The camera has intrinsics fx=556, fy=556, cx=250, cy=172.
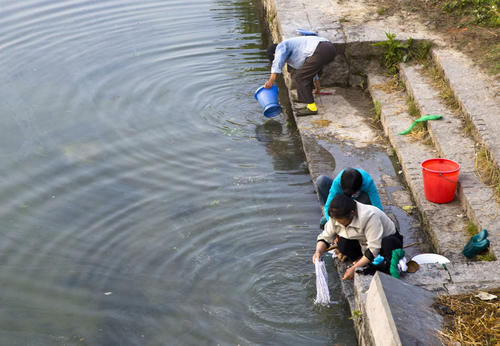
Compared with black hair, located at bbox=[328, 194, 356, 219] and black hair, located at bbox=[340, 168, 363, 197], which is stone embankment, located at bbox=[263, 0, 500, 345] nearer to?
black hair, located at bbox=[328, 194, 356, 219]

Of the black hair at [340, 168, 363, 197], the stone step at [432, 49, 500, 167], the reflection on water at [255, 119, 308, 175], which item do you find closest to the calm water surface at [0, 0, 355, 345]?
the reflection on water at [255, 119, 308, 175]

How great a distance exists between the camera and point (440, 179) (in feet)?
17.8

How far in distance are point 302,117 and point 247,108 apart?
1127 mm

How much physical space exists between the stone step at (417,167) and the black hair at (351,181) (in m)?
0.92

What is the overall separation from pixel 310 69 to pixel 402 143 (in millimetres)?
1907

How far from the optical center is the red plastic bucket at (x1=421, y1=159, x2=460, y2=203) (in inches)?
212

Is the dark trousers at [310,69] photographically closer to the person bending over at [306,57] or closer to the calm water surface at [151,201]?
the person bending over at [306,57]

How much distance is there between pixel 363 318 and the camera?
4258 mm

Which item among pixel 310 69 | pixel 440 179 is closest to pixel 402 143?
pixel 440 179

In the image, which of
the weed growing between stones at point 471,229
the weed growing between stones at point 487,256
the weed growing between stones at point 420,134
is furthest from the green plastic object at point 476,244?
the weed growing between stones at point 420,134

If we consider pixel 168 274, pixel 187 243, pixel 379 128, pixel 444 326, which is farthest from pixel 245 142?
pixel 444 326

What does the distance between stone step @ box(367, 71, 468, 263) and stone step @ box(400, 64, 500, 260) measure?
0.48 ft

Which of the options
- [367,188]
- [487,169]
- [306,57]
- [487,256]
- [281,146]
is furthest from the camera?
[306,57]

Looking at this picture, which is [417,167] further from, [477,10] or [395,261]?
[477,10]
